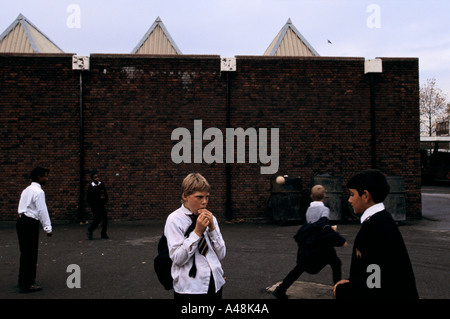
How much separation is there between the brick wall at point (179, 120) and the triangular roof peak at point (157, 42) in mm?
7619

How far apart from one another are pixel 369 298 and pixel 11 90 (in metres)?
13.2

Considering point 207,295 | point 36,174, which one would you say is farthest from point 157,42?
point 207,295

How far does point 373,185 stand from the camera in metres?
2.42

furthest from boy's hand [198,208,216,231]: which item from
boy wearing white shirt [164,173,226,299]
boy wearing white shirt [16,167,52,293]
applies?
boy wearing white shirt [16,167,52,293]

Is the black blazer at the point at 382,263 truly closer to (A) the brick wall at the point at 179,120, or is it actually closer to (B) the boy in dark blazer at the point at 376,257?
(B) the boy in dark blazer at the point at 376,257

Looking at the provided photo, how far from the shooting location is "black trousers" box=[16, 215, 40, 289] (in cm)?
553

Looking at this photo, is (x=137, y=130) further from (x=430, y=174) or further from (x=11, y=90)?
(x=430, y=174)

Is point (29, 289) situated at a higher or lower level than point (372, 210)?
lower

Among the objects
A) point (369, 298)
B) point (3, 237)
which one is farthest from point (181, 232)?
point (3, 237)

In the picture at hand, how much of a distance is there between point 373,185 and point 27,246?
5.18 m

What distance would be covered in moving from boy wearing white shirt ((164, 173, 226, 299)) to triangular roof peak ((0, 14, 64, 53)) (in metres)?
17.1

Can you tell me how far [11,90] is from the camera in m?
12.4

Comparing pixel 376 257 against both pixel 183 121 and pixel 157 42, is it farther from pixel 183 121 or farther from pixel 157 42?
pixel 157 42
